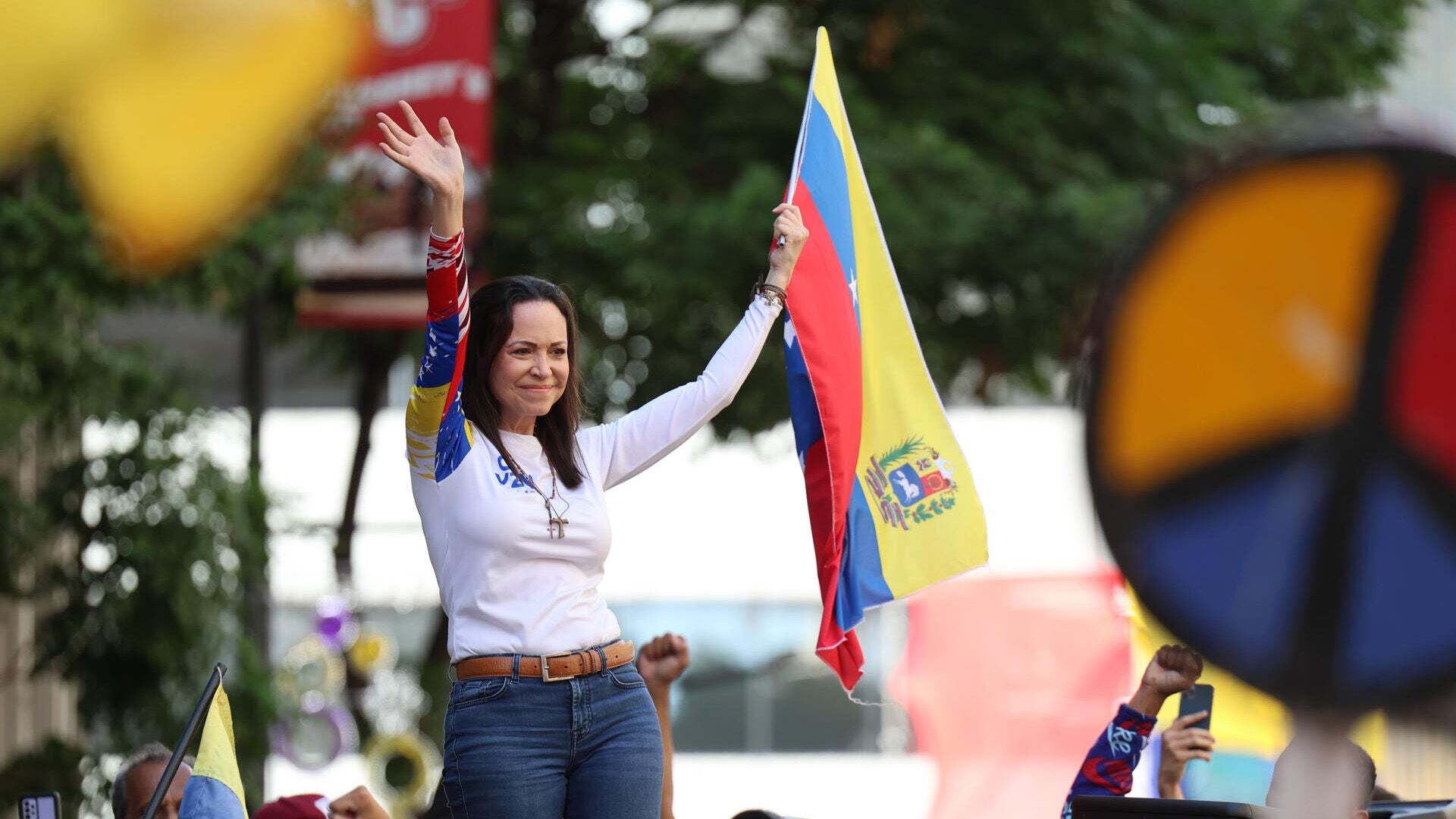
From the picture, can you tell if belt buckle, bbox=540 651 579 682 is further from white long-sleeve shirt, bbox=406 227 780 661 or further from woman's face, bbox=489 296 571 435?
woman's face, bbox=489 296 571 435

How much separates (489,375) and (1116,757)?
1533mm

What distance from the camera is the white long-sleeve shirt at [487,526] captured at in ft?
10.1

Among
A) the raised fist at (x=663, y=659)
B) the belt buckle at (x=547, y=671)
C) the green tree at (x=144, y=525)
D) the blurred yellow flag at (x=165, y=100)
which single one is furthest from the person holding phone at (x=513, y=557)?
the green tree at (x=144, y=525)

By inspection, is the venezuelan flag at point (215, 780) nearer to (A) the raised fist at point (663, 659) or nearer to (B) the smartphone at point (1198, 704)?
(A) the raised fist at point (663, 659)

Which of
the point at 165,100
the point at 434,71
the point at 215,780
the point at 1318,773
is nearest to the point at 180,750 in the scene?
the point at 215,780

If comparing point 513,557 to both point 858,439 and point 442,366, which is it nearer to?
point 442,366

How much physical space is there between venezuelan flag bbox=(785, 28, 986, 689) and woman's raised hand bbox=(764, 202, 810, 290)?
7.6 inches

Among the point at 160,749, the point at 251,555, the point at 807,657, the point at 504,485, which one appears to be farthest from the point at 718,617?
the point at 504,485

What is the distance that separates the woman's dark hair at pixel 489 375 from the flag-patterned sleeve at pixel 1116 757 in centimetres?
125

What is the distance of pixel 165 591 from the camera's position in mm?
8602

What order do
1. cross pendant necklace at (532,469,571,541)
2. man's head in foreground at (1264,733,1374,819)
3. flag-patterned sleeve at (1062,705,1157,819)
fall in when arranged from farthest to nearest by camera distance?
flag-patterned sleeve at (1062,705,1157,819)
cross pendant necklace at (532,469,571,541)
man's head in foreground at (1264,733,1374,819)

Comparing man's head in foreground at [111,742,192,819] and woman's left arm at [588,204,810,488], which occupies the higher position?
woman's left arm at [588,204,810,488]

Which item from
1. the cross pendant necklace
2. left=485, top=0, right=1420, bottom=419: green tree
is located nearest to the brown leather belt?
the cross pendant necklace

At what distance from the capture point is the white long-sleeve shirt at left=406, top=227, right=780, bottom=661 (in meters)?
3.07
